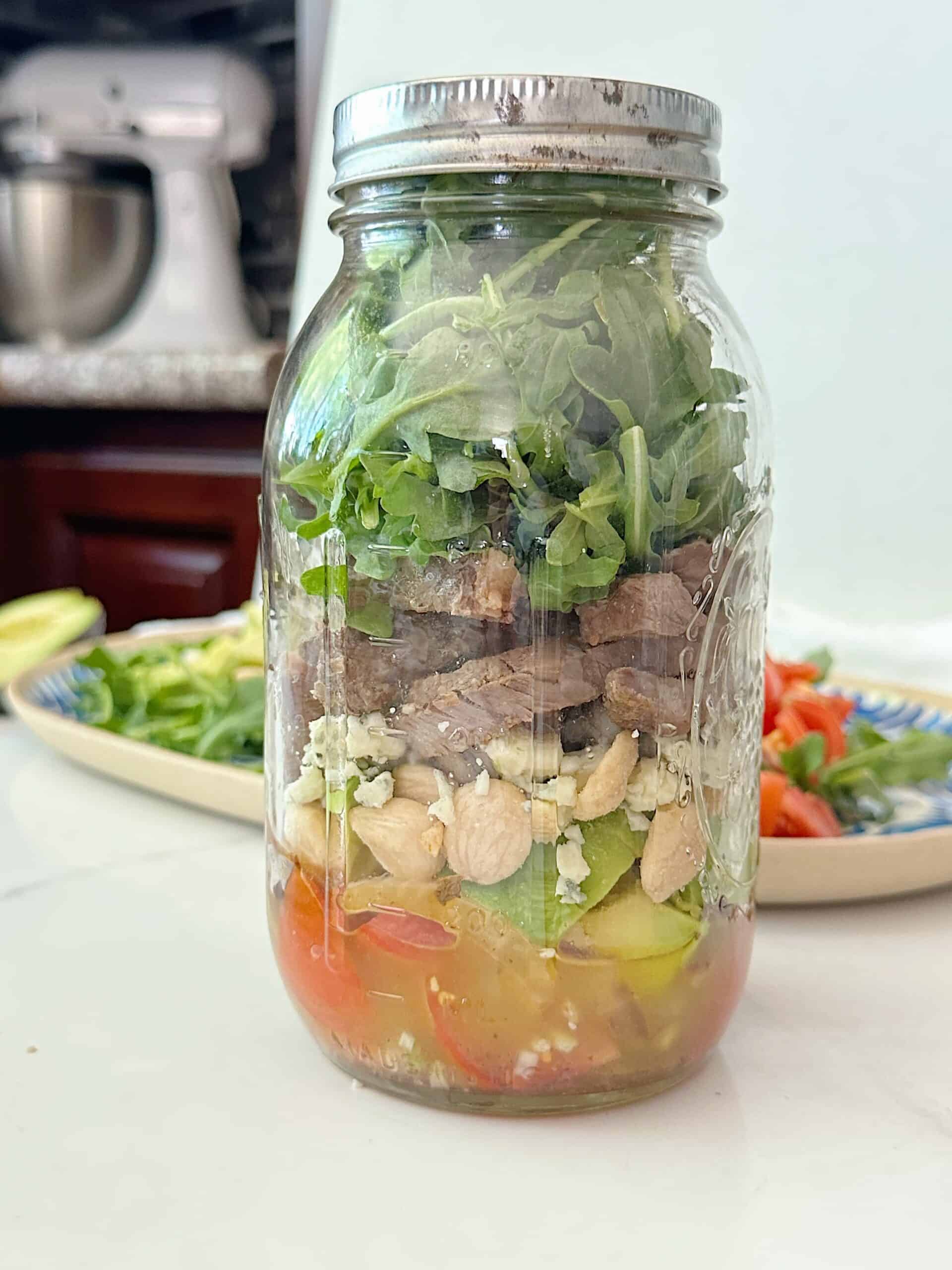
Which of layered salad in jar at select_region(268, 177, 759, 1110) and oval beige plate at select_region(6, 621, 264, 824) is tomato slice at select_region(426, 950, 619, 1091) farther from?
oval beige plate at select_region(6, 621, 264, 824)

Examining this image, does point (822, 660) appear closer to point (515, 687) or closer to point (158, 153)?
point (515, 687)

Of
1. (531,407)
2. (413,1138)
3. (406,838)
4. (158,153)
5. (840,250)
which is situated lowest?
(413,1138)

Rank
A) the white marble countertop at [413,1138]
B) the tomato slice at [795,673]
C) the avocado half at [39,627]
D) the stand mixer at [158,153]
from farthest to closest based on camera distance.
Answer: the stand mixer at [158,153], the avocado half at [39,627], the tomato slice at [795,673], the white marble countertop at [413,1138]

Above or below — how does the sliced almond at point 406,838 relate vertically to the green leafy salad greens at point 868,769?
above

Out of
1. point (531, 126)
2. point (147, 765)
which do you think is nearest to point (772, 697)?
point (147, 765)

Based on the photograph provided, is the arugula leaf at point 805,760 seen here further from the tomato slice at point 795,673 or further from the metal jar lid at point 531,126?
the metal jar lid at point 531,126

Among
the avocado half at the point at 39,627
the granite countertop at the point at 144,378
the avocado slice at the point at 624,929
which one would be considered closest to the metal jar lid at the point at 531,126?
the avocado slice at the point at 624,929
